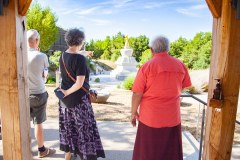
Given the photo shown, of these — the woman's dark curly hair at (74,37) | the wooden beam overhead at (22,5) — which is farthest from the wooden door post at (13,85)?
the woman's dark curly hair at (74,37)

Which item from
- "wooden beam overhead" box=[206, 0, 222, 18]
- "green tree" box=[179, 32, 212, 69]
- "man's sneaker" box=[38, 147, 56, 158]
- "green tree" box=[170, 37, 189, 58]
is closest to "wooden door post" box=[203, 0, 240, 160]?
"wooden beam overhead" box=[206, 0, 222, 18]

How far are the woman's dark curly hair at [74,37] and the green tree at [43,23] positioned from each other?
19.2m

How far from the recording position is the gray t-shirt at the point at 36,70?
2.53 m

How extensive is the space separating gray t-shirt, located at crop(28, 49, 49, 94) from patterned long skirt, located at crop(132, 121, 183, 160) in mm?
1142

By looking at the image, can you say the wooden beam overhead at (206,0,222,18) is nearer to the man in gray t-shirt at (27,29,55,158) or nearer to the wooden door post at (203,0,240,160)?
the wooden door post at (203,0,240,160)

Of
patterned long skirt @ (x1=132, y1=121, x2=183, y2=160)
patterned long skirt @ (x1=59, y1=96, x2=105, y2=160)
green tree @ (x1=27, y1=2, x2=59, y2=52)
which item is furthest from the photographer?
green tree @ (x1=27, y1=2, x2=59, y2=52)

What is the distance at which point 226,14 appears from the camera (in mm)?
1717

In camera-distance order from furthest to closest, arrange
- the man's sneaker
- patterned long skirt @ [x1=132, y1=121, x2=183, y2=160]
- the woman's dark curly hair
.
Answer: the man's sneaker < the woman's dark curly hair < patterned long skirt @ [x1=132, y1=121, x2=183, y2=160]

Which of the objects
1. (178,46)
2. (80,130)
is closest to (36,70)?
(80,130)

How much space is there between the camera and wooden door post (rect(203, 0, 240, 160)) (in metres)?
1.73

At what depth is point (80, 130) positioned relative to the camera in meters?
2.47

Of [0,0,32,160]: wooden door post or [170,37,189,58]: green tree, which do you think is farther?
[170,37,189,58]: green tree

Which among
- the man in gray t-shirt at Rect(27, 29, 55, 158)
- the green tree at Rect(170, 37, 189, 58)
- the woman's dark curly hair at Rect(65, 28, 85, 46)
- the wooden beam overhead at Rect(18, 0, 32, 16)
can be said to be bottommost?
the man in gray t-shirt at Rect(27, 29, 55, 158)

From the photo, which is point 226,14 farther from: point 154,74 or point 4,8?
point 4,8
